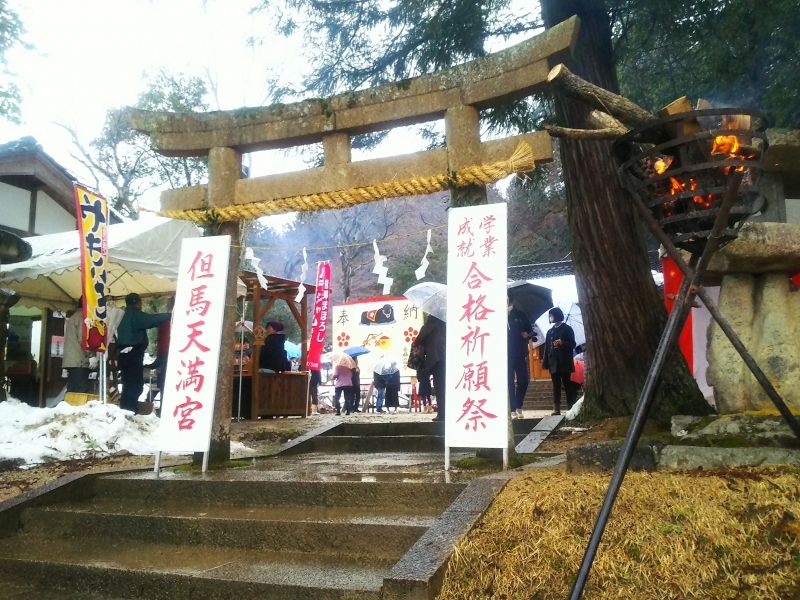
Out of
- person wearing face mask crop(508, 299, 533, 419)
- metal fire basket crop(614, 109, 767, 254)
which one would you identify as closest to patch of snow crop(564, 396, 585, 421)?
person wearing face mask crop(508, 299, 533, 419)

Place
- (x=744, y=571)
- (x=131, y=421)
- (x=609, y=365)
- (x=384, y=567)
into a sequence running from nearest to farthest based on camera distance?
(x=744, y=571)
(x=384, y=567)
(x=609, y=365)
(x=131, y=421)

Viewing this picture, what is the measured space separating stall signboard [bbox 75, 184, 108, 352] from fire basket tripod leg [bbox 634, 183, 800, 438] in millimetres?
8708

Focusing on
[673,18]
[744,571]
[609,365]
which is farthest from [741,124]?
[673,18]

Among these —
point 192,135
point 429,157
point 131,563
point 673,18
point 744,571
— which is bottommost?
point 131,563

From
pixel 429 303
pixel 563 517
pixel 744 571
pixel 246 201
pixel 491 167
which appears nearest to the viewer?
pixel 744 571

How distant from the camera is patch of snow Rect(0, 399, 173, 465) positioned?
7.88 m

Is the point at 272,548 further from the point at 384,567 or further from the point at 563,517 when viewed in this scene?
the point at 563,517

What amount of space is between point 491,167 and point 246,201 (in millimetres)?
2830

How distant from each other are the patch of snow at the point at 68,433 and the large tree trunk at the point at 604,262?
21.2 ft

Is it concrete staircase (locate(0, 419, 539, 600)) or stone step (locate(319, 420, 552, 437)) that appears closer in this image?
concrete staircase (locate(0, 419, 539, 600))

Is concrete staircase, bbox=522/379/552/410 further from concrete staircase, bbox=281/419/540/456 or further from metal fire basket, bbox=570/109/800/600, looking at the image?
metal fire basket, bbox=570/109/800/600

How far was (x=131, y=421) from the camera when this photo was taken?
30.5 ft

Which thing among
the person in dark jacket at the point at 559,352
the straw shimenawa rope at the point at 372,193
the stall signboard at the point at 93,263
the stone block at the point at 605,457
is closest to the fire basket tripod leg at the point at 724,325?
the stone block at the point at 605,457

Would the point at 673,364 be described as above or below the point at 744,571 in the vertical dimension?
above
